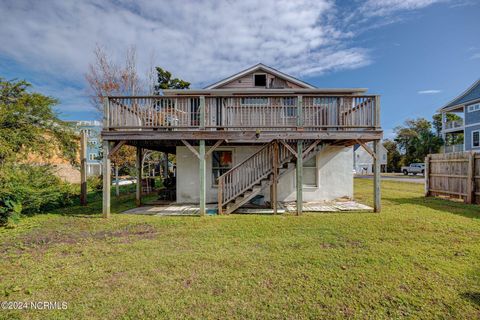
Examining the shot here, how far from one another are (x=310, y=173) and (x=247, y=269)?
7264 millimetres

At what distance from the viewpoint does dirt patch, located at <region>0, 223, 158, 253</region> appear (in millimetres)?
4777

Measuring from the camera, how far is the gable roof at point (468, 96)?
22359 mm

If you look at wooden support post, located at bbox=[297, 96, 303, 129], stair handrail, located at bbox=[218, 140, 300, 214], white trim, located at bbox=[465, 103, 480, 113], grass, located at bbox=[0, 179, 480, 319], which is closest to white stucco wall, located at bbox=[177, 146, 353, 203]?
stair handrail, located at bbox=[218, 140, 300, 214]

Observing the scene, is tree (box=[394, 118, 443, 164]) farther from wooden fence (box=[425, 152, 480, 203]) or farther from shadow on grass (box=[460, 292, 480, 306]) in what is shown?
shadow on grass (box=[460, 292, 480, 306])

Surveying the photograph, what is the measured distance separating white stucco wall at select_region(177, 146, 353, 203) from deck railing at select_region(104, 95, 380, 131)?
2.42 metres

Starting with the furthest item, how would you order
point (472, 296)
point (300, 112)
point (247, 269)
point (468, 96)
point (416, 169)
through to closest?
point (416, 169)
point (468, 96)
point (300, 112)
point (247, 269)
point (472, 296)

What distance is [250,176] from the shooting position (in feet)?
26.0

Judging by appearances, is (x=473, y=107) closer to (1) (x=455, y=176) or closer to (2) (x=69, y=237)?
(1) (x=455, y=176)

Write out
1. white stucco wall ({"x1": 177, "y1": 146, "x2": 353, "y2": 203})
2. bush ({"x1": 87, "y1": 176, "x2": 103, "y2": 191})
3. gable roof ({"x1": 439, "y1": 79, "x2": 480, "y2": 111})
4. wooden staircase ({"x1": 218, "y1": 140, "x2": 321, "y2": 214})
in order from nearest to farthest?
wooden staircase ({"x1": 218, "y1": 140, "x2": 321, "y2": 214}) < white stucco wall ({"x1": 177, "y1": 146, "x2": 353, "y2": 203}) < bush ({"x1": 87, "y1": 176, "x2": 103, "y2": 191}) < gable roof ({"x1": 439, "y1": 79, "x2": 480, "y2": 111})

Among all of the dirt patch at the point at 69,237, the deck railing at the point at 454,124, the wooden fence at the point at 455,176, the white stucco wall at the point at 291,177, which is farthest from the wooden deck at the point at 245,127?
the deck railing at the point at 454,124

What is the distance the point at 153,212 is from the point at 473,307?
8.04 metres

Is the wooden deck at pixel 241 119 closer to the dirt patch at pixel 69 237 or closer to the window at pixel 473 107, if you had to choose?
the dirt patch at pixel 69 237

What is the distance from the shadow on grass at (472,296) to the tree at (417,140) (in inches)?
→ 1700

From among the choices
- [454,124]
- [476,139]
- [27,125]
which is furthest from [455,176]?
[454,124]
